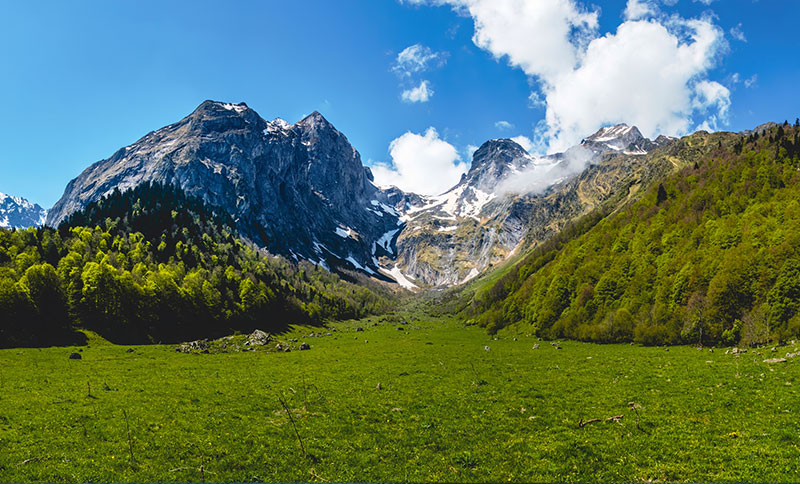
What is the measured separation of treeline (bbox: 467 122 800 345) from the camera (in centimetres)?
5428

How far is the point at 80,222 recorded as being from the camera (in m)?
165

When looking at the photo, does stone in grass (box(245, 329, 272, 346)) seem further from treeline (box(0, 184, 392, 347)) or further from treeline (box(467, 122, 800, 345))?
treeline (box(467, 122, 800, 345))

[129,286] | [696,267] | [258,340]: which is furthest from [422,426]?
[129,286]

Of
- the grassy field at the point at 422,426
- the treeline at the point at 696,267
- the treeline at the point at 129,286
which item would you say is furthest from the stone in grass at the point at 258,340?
the treeline at the point at 696,267

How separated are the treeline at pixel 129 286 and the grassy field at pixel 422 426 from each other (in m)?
48.6

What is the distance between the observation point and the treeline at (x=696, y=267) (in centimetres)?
5428

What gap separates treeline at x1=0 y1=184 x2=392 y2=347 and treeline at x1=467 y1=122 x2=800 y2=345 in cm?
9569

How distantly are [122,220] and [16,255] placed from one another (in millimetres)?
70364

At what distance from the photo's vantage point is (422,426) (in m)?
22.9

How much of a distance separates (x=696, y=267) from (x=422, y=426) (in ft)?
244

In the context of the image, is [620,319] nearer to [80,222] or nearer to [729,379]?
[729,379]

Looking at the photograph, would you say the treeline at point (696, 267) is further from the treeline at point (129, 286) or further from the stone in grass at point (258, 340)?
the treeline at point (129, 286)

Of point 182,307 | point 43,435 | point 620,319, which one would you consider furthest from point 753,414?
point 182,307

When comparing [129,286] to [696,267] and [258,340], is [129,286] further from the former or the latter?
[696,267]
